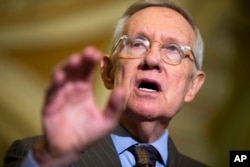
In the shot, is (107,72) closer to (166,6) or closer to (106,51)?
(166,6)

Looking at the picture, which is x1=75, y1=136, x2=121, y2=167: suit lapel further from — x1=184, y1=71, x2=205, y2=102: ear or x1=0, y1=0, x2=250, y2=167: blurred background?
x1=0, y1=0, x2=250, y2=167: blurred background

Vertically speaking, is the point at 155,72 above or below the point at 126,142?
above

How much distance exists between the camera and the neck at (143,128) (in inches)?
45.7

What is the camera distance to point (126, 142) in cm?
117

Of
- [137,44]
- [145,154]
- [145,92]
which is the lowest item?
[145,154]

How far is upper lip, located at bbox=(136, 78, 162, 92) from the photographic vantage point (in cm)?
113

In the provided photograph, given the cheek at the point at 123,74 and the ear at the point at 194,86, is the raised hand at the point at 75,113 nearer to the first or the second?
the cheek at the point at 123,74

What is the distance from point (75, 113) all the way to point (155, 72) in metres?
0.44

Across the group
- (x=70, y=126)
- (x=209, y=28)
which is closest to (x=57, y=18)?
(x=209, y=28)

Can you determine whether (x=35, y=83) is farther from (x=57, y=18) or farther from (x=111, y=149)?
(x=111, y=149)

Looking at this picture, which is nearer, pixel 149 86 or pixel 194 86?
pixel 149 86

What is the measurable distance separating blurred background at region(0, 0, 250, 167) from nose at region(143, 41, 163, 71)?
1.08 metres

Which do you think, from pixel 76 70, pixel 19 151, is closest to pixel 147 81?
pixel 19 151

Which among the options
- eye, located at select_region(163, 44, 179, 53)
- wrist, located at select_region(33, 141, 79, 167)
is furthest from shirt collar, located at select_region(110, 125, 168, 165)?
wrist, located at select_region(33, 141, 79, 167)
